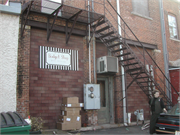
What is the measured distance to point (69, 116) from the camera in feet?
25.7

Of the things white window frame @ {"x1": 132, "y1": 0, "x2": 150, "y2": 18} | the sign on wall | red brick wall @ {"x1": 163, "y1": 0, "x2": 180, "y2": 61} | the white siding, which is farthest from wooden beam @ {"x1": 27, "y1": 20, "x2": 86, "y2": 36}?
red brick wall @ {"x1": 163, "y1": 0, "x2": 180, "y2": 61}

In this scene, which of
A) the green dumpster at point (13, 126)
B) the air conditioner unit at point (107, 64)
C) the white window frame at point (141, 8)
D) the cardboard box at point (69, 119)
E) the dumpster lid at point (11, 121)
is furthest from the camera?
the white window frame at point (141, 8)

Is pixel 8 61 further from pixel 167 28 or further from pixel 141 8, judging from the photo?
pixel 167 28

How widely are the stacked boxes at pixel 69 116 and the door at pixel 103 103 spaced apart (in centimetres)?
221

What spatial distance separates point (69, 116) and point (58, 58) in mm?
2573

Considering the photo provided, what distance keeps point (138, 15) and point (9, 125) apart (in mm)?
10593

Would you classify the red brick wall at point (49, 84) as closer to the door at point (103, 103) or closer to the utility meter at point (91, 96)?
the utility meter at point (91, 96)

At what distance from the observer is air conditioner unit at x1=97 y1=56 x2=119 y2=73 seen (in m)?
9.59

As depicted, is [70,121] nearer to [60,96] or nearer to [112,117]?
[60,96]

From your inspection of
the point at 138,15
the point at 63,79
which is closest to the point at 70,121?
the point at 63,79

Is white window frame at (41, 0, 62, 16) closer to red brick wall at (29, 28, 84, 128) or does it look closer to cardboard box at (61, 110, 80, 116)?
red brick wall at (29, 28, 84, 128)

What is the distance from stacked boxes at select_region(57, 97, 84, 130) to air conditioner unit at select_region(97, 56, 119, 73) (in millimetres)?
2340

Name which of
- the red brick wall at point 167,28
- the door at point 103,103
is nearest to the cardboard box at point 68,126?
the door at point 103,103

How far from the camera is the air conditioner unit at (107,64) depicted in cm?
959
